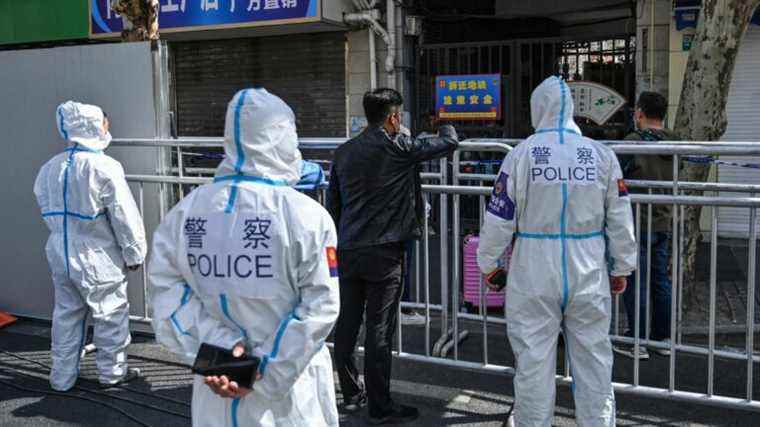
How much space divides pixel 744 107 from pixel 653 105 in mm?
5438

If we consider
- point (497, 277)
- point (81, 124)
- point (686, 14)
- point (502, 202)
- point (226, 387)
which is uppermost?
point (686, 14)

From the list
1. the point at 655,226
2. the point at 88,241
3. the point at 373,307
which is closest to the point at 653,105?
the point at 655,226

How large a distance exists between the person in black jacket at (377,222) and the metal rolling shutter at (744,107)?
700 centimetres

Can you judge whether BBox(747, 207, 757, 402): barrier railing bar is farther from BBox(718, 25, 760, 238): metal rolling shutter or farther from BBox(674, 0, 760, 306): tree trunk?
BBox(718, 25, 760, 238): metal rolling shutter

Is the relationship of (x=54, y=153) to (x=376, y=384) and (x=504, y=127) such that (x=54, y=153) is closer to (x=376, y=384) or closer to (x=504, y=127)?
(x=376, y=384)

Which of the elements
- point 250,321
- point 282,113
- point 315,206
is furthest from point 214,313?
point 282,113

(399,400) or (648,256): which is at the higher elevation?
(648,256)

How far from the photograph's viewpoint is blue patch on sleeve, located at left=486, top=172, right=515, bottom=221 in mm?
4000

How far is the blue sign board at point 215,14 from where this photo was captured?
11.4m

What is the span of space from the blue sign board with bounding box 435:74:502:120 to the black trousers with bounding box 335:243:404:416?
718 centimetres

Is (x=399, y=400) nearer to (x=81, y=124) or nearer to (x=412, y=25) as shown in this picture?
(x=81, y=124)

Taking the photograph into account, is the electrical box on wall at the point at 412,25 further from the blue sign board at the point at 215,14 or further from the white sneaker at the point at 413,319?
the white sneaker at the point at 413,319

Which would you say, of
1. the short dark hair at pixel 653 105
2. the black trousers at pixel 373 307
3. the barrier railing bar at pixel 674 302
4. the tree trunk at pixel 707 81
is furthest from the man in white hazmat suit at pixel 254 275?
the tree trunk at pixel 707 81

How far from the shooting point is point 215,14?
12.0m
